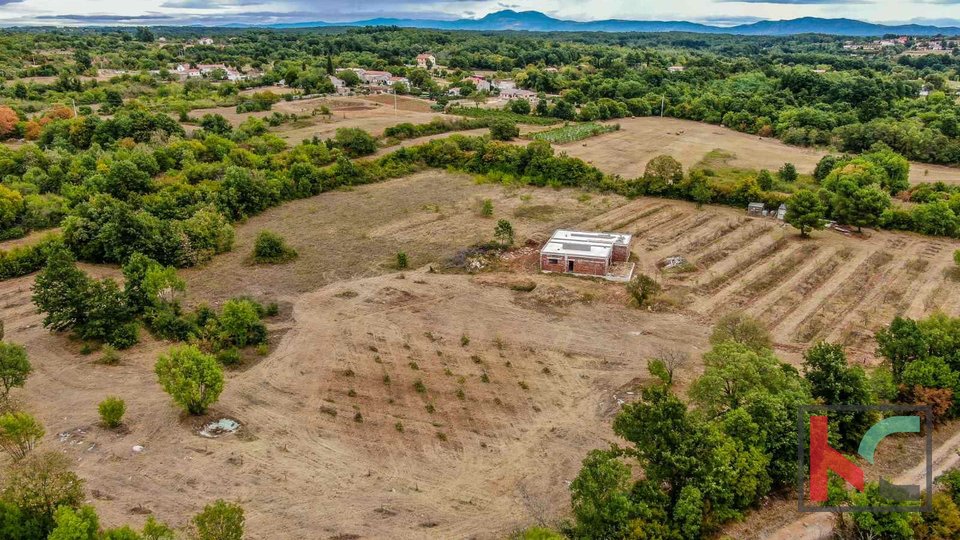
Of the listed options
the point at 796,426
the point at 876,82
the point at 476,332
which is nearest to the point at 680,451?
the point at 796,426

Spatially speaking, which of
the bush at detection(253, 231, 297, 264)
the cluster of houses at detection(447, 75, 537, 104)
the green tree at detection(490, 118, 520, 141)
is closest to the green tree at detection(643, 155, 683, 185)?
the green tree at detection(490, 118, 520, 141)

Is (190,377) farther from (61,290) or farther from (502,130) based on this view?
(502,130)

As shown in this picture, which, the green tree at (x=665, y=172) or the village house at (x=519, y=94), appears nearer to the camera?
the green tree at (x=665, y=172)

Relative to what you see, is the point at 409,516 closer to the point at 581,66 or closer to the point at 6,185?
the point at 6,185

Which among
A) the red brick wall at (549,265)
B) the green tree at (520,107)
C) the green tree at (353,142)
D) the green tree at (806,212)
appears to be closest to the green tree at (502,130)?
the green tree at (353,142)

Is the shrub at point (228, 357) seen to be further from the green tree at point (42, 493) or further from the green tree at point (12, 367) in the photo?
the green tree at point (42, 493)

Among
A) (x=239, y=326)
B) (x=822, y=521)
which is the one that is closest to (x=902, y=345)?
(x=822, y=521)
